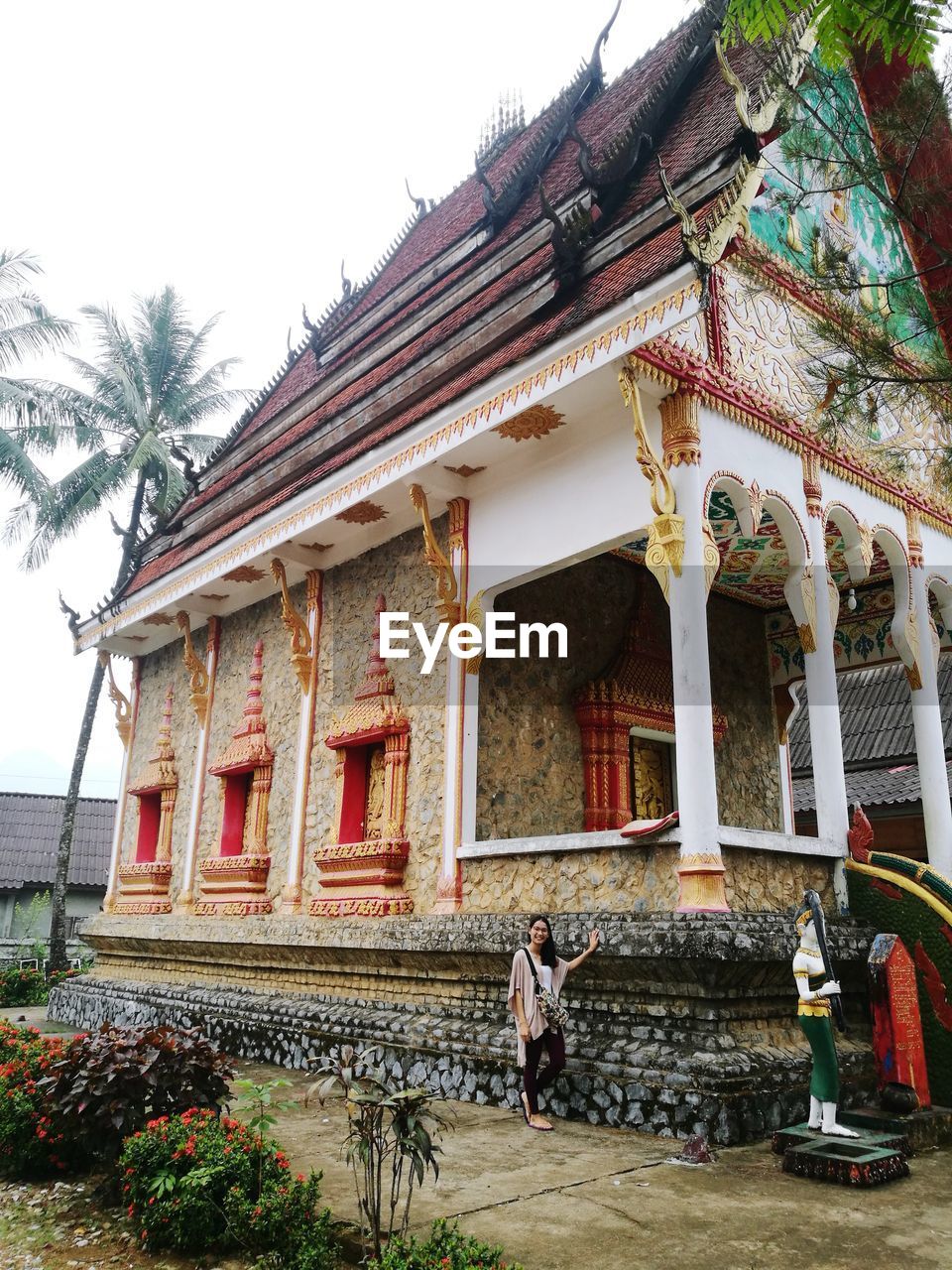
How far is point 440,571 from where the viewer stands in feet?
24.3

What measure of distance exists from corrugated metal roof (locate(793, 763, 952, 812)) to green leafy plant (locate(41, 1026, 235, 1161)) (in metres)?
8.59

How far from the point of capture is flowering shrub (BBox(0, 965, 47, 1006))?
14992mm

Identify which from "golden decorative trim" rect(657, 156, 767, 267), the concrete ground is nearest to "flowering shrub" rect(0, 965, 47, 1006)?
the concrete ground

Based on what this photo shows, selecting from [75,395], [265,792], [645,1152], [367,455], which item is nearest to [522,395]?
[367,455]

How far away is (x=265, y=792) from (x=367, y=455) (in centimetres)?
374

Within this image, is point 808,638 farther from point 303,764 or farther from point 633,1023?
point 303,764

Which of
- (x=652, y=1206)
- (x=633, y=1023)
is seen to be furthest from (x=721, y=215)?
(x=652, y=1206)

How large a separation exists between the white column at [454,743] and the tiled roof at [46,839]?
55.5 feet

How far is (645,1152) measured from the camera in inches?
177

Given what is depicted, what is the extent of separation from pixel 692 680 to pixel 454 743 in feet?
7.24

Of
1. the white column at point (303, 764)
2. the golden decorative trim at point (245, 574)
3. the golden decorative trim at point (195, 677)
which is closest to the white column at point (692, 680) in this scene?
the white column at point (303, 764)

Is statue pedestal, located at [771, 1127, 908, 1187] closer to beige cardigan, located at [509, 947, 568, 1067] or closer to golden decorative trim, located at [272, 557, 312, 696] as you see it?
beige cardigan, located at [509, 947, 568, 1067]

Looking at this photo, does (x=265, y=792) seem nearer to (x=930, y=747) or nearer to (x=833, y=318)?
(x=930, y=747)

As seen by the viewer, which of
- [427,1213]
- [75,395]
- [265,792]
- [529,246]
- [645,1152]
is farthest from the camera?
[75,395]
